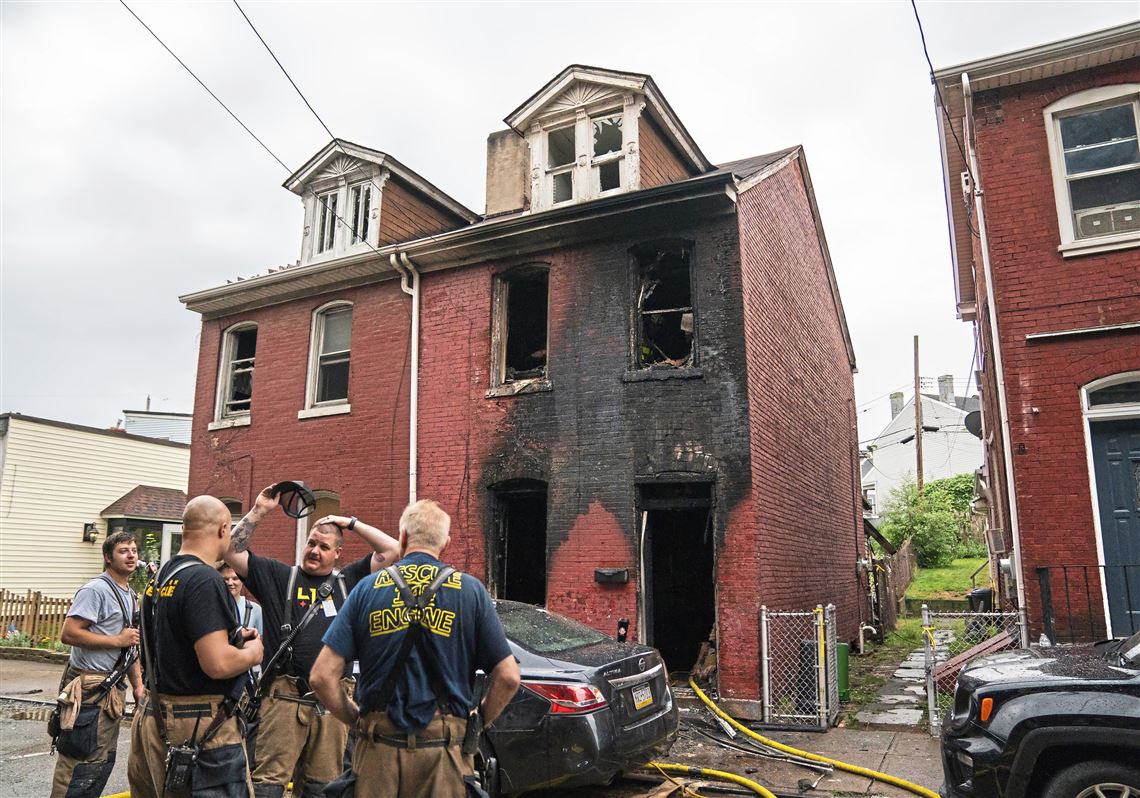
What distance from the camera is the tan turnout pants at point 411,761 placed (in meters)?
3.13

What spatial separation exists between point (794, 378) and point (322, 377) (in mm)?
8354

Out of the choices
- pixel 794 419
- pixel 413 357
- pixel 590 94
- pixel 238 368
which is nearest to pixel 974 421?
pixel 794 419

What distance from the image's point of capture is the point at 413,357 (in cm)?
1314

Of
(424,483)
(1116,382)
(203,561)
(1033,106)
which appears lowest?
(203,561)

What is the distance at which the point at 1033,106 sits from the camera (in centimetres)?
956

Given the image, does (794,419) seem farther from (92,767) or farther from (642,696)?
(92,767)

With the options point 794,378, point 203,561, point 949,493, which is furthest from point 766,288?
point 949,493

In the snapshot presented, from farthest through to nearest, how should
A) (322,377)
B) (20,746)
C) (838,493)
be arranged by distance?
1. (838,493)
2. (322,377)
3. (20,746)

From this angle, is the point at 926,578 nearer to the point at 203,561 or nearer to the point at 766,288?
the point at 766,288

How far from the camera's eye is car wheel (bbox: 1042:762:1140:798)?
4262 mm

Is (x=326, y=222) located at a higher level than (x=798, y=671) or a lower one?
higher

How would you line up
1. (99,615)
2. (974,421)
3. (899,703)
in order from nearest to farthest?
(99,615) < (899,703) < (974,421)

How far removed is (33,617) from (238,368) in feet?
22.9

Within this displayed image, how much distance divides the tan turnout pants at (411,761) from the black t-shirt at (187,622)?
82 centimetres
